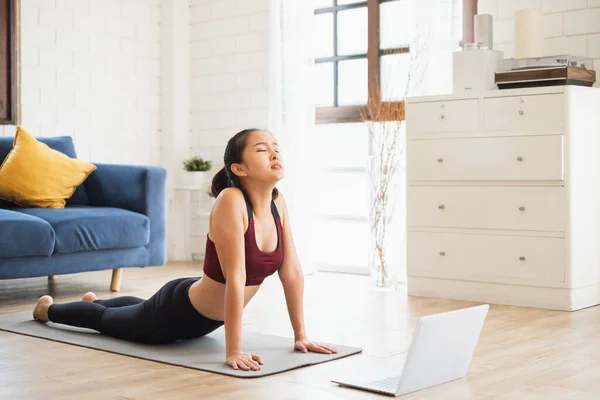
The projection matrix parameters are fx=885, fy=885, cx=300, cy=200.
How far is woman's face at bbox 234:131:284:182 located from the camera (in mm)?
2672

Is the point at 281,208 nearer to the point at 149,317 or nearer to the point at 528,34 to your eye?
the point at 149,317

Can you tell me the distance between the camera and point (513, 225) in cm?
403

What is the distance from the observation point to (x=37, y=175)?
446cm

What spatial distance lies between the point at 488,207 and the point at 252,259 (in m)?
1.74

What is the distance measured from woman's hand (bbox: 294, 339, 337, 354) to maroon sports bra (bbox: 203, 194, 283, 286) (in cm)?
25

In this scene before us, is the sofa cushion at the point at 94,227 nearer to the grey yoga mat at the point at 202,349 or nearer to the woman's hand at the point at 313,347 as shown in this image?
the grey yoga mat at the point at 202,349

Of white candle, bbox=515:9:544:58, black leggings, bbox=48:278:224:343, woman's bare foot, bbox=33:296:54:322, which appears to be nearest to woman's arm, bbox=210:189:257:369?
black leggings, bbox=48:278:224:343

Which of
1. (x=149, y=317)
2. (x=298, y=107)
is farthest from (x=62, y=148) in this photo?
(x=149, y=317)

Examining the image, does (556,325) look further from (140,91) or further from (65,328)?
(140,91)

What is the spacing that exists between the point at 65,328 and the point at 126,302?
330 mm

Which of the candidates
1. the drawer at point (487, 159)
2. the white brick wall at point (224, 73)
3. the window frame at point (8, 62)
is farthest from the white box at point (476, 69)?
the window frame at point (8, 62)

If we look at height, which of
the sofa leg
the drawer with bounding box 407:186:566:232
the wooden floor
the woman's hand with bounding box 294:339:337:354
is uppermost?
the drawer with bounding box 407:186:566:232

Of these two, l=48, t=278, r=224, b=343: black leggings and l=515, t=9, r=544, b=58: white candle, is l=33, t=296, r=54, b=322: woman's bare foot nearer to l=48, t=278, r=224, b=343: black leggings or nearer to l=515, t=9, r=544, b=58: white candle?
l=48, t=278, r=224, b=343: black leggings

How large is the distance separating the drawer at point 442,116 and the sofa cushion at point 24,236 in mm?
1807
